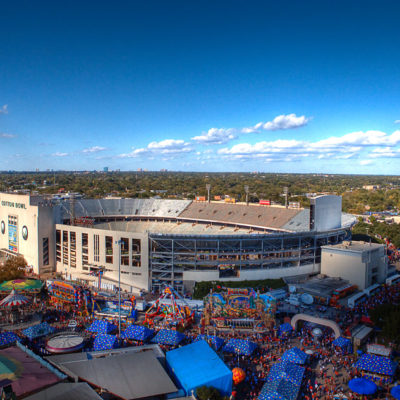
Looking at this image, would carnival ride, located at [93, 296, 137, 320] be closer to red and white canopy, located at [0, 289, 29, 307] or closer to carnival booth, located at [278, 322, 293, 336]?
red and white canopy, located at [0, 289, 29, 307]

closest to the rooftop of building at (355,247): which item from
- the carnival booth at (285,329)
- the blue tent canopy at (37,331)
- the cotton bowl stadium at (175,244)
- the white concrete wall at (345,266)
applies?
the white concrete wall at (345,266)

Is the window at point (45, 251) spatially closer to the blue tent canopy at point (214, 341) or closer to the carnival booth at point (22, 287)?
the carnival booth at point (22, 287)

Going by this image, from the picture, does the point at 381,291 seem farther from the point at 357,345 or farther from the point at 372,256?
the point at 357,345

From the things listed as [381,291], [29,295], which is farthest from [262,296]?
[29,295]

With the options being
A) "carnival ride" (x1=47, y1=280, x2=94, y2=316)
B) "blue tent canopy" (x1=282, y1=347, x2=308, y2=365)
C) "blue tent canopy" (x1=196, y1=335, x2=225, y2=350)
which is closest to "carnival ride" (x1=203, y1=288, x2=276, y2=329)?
"blue tent canopy" (x1=196, y1=335, x2=225, y2=350)

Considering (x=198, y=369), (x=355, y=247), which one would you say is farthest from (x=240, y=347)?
(x=355, y=247)

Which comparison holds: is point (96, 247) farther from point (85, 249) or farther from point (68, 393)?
point (68, 393)

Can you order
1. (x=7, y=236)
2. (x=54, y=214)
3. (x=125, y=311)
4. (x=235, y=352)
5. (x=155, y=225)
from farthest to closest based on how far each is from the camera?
(x=155, y=225), (x=7, y=236), (x=54, y=214), (x=125, y=311), (x=235, y=352)
